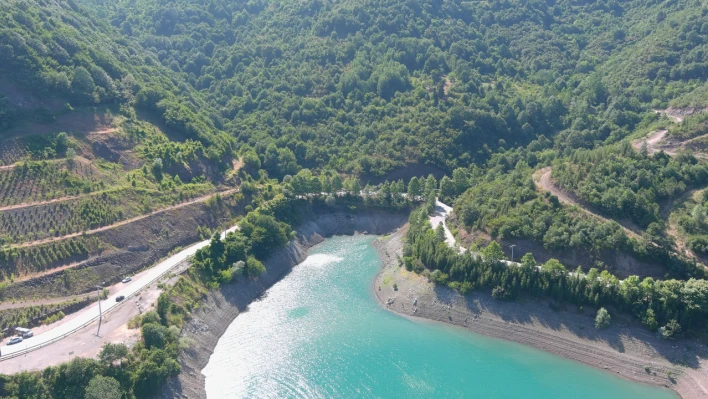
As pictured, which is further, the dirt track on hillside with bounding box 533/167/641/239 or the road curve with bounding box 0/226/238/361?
the dirt track on hillside with bounding box 533/167/641/239

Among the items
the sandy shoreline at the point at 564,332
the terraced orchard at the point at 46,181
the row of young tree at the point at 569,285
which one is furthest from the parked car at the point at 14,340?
the row of young tree at the point at 569,285

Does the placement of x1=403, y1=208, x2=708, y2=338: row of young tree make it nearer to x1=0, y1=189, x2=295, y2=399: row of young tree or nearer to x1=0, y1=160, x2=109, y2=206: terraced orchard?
x1=0, y1=189, x2=295, y2=399: row of young tree

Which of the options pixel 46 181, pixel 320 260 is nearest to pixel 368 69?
pixel 320 260

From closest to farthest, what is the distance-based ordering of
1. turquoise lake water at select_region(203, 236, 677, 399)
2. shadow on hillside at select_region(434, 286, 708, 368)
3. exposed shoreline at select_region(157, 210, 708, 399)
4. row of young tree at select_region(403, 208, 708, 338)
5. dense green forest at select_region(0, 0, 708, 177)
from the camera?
turquoise lake water at select_region(203, 236, 677, 399) → exposed shoreline at select_region(157, 210, 708, 399) → shadow on hillside at select_region(434, 286, 708, 368) → row of young tree at select_region(403, 208, 708, 338) → dense green forest at select_region(0, 0, 708, 177)

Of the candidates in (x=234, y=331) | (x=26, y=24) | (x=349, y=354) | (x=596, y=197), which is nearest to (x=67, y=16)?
(x=26, y=24)

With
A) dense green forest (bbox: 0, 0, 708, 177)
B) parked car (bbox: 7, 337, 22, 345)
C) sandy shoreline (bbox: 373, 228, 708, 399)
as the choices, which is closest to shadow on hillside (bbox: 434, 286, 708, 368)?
sandy shoreline (bbox: 373, 228, 708, 399)

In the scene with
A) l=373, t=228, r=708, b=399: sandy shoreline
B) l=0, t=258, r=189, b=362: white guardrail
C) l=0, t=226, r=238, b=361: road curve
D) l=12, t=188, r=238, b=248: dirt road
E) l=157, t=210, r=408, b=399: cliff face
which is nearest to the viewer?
l=0, t=258, r=189, b=362: white guardrail

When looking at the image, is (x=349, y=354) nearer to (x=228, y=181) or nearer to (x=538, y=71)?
(x=228, y=181)

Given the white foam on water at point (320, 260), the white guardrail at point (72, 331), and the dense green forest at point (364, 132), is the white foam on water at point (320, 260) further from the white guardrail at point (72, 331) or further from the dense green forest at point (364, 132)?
the white guardrail at point (72, 331)

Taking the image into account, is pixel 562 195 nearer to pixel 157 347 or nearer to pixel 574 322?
pixel 574 322
